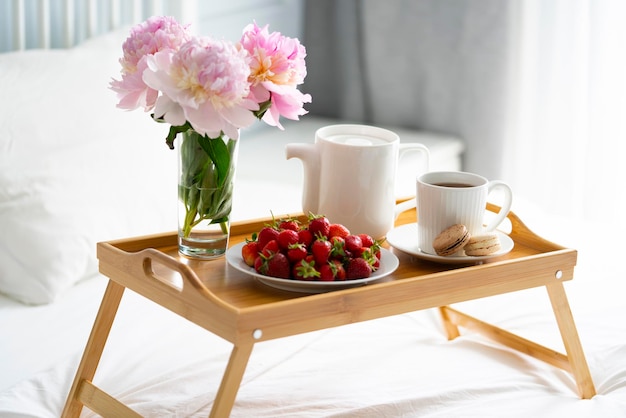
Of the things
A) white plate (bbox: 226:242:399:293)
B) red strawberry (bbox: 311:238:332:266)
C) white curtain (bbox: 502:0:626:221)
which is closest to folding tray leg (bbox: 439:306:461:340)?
white plate (bbox: 226:242:399:293)

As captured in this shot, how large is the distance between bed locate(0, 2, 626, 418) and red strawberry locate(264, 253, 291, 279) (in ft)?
0.74

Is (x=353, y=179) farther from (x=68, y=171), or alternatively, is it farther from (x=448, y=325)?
(x=68, y=171)

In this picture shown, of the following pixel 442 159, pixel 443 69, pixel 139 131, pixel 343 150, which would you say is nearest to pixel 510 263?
pixel 343 150

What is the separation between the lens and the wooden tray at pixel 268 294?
3.42 ft

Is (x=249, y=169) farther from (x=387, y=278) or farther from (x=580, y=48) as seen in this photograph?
(x=387, y=278)

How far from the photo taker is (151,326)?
4.87 ft

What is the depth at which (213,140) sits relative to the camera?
1195 millimetres

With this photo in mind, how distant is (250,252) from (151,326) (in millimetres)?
393

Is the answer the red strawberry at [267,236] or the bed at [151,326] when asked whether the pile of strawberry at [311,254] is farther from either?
the bed at [151,326]

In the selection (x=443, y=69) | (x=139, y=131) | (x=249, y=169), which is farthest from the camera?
(x=443, y=69)

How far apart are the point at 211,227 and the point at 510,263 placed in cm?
41

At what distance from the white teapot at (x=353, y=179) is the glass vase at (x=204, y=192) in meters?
0.16

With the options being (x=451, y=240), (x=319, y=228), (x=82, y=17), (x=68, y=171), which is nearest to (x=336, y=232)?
(x=319, y=228)

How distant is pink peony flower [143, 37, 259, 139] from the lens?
3.51 feet
